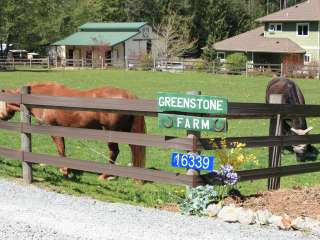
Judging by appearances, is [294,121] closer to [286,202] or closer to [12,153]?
[286,202]

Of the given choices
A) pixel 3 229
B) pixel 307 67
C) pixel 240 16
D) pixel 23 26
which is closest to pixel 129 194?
pixel 3 229

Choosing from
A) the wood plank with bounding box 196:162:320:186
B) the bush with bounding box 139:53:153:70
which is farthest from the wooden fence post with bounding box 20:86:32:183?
the bush with bounding box 139:53:153:70

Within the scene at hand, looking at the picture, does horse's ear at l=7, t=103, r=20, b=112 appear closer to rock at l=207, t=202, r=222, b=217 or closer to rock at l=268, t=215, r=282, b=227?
rock at l=207, t=202, r=222, b=217

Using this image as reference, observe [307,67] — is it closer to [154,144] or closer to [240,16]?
[240,16]

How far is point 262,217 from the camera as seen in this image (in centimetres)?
612

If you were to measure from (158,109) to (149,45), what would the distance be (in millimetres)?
71269

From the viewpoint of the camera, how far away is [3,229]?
229 inches

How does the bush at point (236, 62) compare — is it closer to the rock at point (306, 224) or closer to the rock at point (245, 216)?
the rock at point (245, 216)

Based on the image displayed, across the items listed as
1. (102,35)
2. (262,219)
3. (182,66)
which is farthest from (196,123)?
(102,35)

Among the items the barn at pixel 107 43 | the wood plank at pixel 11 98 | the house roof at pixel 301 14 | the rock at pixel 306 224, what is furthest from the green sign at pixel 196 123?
the barn at pixel 107 43

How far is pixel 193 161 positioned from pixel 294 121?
635cm

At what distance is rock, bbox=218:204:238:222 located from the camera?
6.23 m

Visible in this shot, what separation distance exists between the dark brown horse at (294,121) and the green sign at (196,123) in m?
4.76

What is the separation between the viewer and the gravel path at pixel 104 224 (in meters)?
5.61
